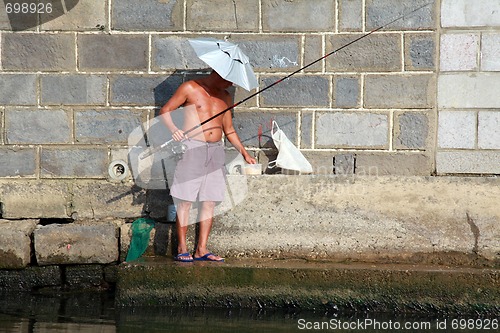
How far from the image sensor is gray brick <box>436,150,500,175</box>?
25.9 ft

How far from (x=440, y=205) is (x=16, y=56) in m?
3.59

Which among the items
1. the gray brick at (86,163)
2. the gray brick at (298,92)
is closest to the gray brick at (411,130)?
the gray brick at (298,92)

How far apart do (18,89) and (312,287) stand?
9.49 ft

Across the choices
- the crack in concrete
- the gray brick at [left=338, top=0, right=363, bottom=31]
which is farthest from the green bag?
the crack in concrete

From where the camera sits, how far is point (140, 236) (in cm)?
795

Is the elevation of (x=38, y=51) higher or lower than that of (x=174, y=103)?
higher

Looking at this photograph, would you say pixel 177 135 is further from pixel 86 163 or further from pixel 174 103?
pixel 86 163

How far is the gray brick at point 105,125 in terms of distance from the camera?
810cm

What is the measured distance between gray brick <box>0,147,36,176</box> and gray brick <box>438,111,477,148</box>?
3310 millimetres

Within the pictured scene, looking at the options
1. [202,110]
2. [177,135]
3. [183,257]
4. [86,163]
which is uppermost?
[202,110]

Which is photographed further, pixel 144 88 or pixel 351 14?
pixel 144 88

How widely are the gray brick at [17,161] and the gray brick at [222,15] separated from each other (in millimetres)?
1674

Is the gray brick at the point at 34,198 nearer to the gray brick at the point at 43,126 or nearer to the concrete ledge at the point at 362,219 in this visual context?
the gray brick at the point at 43,126

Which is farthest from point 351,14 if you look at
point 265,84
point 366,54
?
point 265,84
